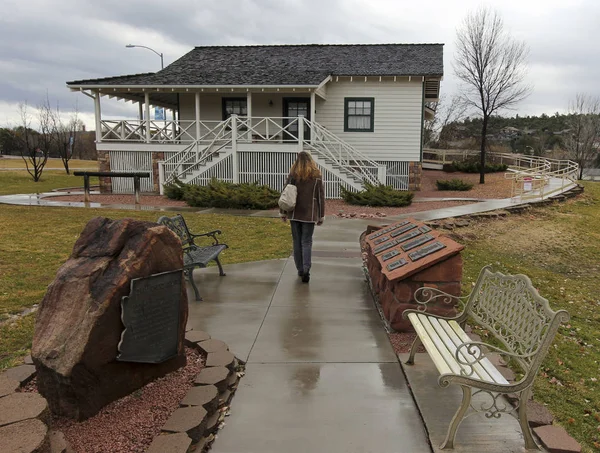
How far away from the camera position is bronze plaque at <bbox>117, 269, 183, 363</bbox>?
3.27 meters

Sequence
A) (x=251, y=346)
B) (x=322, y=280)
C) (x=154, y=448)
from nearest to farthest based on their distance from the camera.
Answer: (x=154, y=448), (x=251, y=346), (x=322, y=280)

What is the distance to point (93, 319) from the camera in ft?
10.0

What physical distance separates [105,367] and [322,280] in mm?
4040

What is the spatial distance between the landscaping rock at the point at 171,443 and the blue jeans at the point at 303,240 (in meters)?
3.88

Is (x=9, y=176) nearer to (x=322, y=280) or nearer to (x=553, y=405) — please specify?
(x=322, y=280)

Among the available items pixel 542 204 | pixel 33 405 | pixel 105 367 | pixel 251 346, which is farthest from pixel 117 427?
pixel 542 204

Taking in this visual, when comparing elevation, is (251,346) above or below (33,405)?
below

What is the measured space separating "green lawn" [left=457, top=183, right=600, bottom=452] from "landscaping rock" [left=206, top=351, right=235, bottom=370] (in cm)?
253

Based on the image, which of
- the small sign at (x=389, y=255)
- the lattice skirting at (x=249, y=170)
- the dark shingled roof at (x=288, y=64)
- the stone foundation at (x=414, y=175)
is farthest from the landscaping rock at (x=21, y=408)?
the stone foundation at (x=414, y=175)

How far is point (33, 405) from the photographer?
101 inches

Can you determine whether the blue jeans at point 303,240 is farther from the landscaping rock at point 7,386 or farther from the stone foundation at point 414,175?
the stone foundation at point 414,175

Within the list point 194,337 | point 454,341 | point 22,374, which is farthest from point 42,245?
point 454,341

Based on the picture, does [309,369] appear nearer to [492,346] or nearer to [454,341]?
[454,341]

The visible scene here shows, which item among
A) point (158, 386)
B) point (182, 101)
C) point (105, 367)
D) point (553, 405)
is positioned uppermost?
point (182, 101)
